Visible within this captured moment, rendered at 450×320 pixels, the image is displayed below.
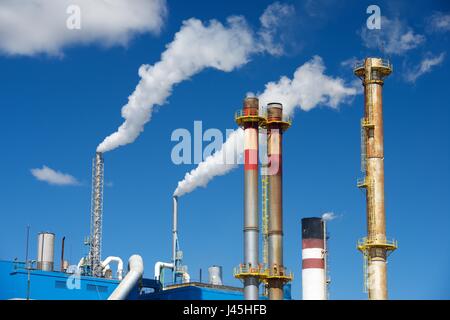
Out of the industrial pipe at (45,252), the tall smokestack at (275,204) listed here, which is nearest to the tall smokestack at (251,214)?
the tall smokestack at (275,204)

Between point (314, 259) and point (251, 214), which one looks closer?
point (251, 214)

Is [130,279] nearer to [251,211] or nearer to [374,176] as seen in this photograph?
[251,211]

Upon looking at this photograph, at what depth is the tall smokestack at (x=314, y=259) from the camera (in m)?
72.4

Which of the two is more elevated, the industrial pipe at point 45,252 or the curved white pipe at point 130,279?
the industrial pipe at point 45,252

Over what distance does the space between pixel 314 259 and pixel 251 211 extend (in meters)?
7.61

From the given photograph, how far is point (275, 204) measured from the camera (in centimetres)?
7325

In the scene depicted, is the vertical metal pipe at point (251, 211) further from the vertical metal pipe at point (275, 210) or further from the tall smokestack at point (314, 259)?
the tall smokestack at point (314, 259)

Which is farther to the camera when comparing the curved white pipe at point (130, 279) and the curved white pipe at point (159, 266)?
the curved white pipe at point (159, 266)

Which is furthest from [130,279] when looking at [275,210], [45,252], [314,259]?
[314,259]

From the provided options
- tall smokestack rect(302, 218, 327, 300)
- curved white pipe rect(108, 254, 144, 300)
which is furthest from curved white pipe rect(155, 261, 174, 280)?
tall smokestack rect(302, 218, 327, 300)

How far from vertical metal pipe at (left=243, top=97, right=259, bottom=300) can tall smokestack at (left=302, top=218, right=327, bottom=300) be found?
5099 millimetres

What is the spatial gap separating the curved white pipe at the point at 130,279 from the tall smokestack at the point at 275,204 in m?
11.5
